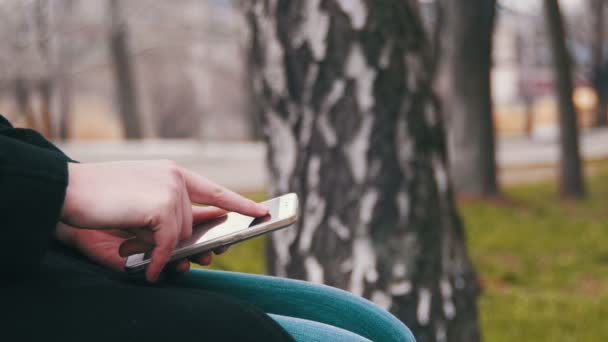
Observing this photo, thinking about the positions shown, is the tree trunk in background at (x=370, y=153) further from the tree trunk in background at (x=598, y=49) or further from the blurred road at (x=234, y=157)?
the tree trunk in background at (x=598, y=49)

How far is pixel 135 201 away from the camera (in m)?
1.10

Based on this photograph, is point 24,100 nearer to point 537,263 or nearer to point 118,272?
point 537,263

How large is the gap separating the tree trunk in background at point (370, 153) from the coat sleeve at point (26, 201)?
166cm

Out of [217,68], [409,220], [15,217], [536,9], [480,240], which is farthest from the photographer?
[217,68]

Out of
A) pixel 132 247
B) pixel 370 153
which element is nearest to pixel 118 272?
pixel 132 247

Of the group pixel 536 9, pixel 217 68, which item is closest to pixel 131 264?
pixel 536 9

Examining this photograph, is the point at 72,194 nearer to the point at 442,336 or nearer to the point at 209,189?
the point at 209,189

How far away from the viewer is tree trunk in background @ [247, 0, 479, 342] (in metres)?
2.60

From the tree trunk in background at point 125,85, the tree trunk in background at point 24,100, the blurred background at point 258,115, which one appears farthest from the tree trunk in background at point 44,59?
the tree trunk in background at point 125,85

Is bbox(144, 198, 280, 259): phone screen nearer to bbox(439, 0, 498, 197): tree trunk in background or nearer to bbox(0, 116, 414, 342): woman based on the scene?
bbox(0, 116, 414, 342): woman

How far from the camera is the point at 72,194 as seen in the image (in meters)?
1.08

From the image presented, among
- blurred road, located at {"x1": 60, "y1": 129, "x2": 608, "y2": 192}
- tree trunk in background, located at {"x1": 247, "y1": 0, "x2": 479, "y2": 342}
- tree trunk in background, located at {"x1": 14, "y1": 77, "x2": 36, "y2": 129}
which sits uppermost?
tree trunk in background, located at {"x1": 247, "y1": 0, "x2": 479, "y2": 342}

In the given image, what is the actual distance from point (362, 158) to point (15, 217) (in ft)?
5.66

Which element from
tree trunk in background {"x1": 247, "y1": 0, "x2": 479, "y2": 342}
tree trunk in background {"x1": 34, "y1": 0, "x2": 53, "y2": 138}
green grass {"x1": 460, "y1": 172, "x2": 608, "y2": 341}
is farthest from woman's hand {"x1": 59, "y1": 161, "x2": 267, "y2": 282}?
tree trunk in background {"x1": 34, "y1": 0, "x2": 53, "y2": 138}
